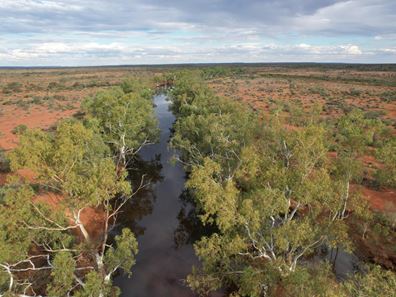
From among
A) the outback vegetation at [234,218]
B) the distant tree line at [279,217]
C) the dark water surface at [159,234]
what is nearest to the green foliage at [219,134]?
the outback vegetation at [234,218]

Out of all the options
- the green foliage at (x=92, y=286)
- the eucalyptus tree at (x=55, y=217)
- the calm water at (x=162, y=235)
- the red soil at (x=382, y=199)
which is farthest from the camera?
the red soil at (x=382, y=199)

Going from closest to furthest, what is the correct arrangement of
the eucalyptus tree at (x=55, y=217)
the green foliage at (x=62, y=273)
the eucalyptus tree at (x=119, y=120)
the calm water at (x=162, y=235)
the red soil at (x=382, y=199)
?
the eucalyptus tree at (x=55, y=217) < the green foliage at (x=62, y=273) < the calm water at (x=162, y=235) < the red soil at (x=382, y=199) < the eucalyptus tree at (x=119, y=120)

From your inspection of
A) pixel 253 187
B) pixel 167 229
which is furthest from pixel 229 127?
pixel 167 229

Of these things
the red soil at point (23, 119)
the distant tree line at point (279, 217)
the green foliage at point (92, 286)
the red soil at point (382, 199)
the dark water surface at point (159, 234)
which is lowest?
the dark water surface at point (159, 234)

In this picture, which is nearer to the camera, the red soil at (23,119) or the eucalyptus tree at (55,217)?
the eucalyptus tree at (55,217)

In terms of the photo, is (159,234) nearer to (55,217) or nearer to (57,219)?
(57,219)

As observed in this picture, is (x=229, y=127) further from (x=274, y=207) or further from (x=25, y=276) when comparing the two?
(x=25, y=276)

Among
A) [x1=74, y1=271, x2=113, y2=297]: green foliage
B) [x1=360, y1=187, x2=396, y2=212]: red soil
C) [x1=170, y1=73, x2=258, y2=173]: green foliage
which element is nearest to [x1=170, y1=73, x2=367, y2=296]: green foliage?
[x1=170, y1=73, x2=258, y2=173]: green foliage

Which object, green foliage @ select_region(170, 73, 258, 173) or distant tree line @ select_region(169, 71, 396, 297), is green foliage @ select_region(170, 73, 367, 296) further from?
green foliage @ select_region(170, 73, 258, 173)

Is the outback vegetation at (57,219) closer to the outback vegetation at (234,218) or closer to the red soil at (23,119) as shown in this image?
the outback vegetation at (234,218)

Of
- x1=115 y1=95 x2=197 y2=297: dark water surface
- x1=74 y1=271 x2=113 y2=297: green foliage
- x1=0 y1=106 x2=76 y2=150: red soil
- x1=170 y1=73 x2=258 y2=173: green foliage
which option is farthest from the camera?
x1=0 y1=106 x2=76 y2=150: red soil
